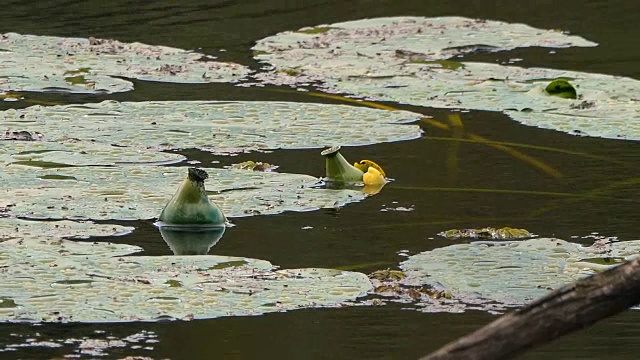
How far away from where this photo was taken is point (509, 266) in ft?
13.8

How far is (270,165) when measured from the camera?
18.6ft

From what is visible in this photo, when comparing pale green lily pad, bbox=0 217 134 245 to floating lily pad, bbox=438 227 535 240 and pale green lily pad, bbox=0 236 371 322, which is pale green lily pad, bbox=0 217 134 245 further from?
floating lily pad, bbox=438 227 535 240

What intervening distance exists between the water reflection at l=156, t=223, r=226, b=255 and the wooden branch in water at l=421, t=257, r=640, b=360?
2.02 meters

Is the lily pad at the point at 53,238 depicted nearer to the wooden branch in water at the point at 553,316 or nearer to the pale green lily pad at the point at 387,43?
Result: the wooden branch in water at the point at 553,316

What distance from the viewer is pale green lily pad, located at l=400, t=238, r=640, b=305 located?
4008mm

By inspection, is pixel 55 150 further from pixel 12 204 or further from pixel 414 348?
pixel 414 348

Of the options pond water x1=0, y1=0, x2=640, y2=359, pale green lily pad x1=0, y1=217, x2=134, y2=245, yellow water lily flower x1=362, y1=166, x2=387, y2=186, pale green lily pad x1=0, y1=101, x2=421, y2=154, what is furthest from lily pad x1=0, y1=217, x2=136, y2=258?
pale green lily pad x1=0, y1=101, x2=421, y2=154

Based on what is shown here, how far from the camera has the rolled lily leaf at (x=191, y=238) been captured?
455cm

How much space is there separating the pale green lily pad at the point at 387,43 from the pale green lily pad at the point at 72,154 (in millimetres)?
1927

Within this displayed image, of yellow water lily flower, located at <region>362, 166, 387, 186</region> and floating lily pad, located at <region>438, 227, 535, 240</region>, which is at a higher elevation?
yellow water lily flower, located at <region>362, 166, 387, 186</region>

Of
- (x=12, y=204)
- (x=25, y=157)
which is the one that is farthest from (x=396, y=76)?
(x=12, y=204)

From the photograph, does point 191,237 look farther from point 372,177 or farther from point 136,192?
point 372,177

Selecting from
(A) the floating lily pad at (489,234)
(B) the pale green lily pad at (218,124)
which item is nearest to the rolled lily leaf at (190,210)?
(A) the floating lily pad at (489,234)

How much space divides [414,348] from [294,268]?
0.78 metres
